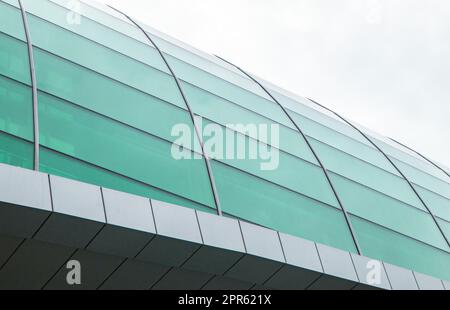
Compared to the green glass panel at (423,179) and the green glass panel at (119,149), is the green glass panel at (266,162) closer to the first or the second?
the green glass panel at (119,149)

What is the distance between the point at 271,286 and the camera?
54.7 feet

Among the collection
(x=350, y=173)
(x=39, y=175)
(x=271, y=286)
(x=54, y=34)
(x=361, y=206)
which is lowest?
(x=271, y=286)

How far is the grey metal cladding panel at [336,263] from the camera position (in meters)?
16.8

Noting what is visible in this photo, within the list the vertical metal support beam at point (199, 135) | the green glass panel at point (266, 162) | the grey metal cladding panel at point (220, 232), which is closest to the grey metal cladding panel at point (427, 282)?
the green glass panel at point (266, 162)

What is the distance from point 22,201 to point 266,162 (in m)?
8.20

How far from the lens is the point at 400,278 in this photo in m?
18.0

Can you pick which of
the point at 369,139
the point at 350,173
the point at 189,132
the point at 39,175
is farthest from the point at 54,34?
the point at 369,139

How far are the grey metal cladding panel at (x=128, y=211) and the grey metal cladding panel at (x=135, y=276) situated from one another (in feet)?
3.14

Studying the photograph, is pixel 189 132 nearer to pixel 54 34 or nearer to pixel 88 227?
pixel 54 34

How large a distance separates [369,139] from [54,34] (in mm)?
11368

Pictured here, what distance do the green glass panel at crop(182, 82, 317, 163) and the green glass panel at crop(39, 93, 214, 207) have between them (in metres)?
2.81

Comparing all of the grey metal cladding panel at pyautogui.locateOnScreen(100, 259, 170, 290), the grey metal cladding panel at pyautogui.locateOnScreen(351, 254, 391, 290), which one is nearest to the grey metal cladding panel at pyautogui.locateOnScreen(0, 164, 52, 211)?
the grey metal cladding panel at pyautogui.locateOnScreen(100, 259, 170, 290)

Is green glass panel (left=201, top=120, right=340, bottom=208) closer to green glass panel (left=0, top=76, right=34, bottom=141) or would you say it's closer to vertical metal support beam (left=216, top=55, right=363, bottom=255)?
vertical metal support beam (left=216, top=55, right=363, bottom=255)

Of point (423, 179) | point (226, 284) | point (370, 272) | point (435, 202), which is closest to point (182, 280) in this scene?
point (226, 284)
